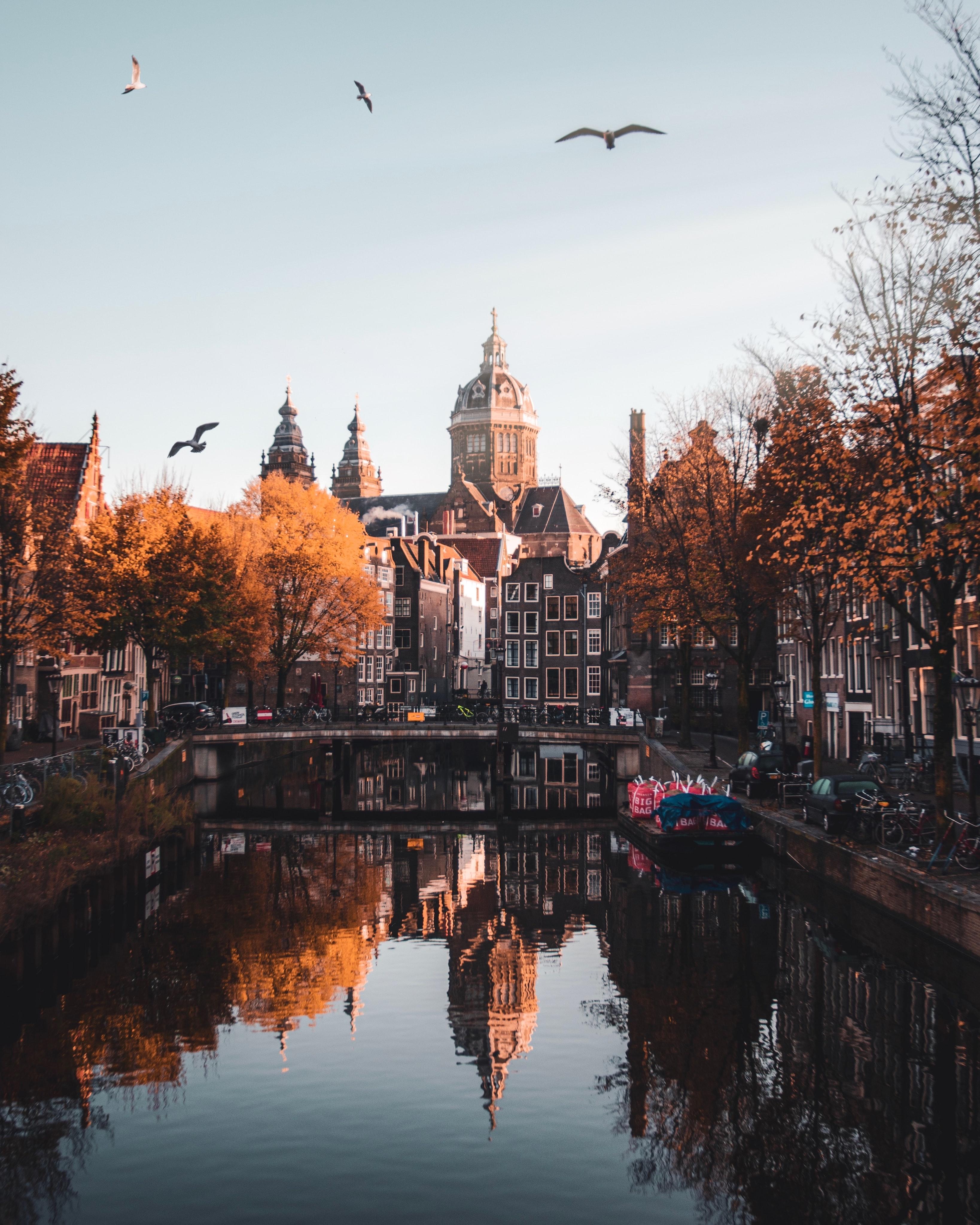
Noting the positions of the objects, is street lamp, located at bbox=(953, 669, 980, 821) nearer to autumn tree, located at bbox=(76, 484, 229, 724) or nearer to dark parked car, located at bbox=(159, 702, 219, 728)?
autumn tree, located at bbox=(76, 484, 229, 724)

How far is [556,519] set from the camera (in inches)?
6713

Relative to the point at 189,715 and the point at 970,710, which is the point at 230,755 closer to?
the point at 189,715

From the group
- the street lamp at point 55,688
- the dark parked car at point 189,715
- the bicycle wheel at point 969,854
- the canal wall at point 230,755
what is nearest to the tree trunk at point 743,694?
the bicycle wheel at point 969,854

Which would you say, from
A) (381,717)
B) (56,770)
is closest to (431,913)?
(56,770)

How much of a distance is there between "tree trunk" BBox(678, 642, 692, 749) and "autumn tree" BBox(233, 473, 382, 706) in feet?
71.2

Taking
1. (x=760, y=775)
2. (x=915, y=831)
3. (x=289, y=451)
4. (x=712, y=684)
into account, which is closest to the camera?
(x=915, y=831)

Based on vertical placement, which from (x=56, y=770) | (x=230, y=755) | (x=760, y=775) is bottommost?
(x=230, y=755)

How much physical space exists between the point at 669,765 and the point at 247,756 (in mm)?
31322

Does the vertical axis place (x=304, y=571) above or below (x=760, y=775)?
→ above

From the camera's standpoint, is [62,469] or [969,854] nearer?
[969,854]

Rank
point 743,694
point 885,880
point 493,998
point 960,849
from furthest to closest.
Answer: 1. point 743,694
2. point 885,880
3. point 960,849
4. point 493,998

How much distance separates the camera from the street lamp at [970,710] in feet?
98.9

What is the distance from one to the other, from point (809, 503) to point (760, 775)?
1181cm

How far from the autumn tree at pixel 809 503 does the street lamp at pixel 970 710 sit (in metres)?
4.62
